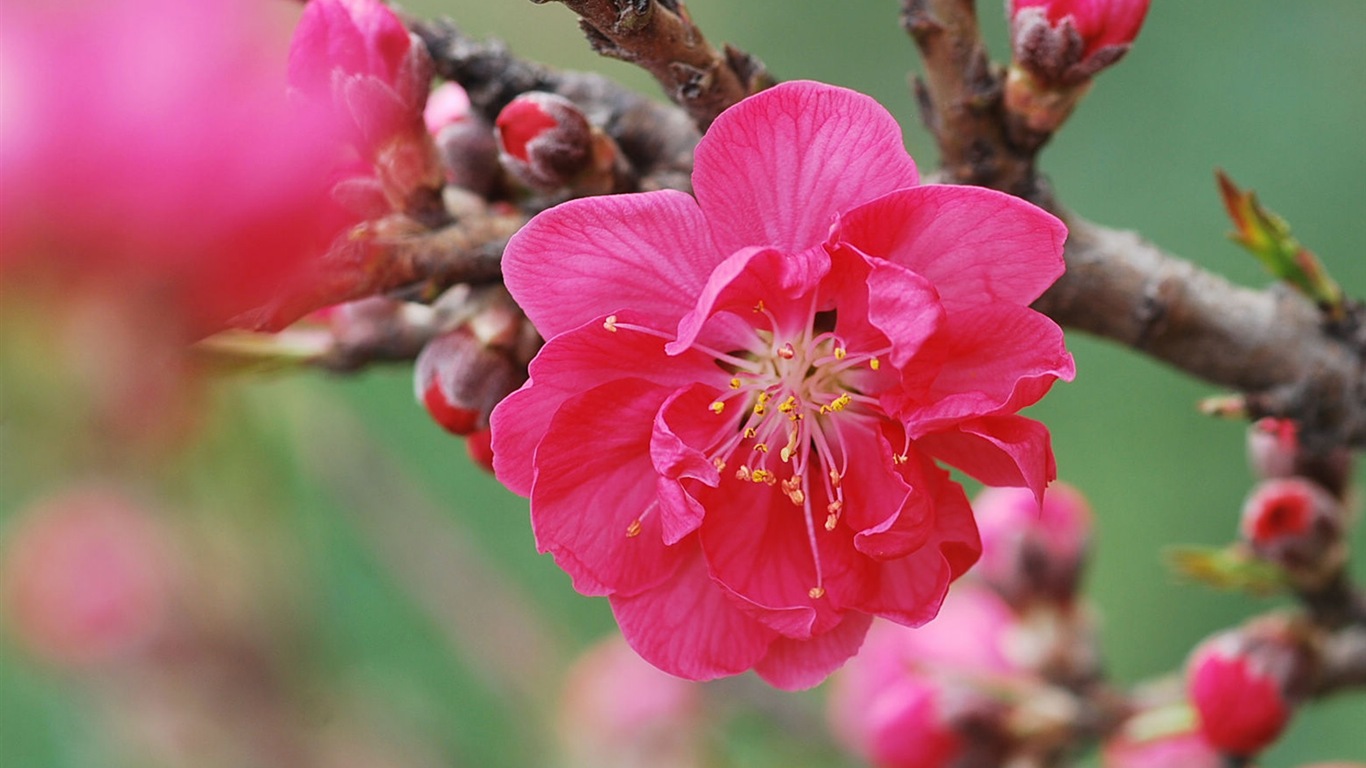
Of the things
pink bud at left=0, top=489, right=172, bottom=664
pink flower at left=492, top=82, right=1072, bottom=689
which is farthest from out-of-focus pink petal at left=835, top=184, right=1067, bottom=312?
pink bud at left=0, top=489, right=172, bottom=664

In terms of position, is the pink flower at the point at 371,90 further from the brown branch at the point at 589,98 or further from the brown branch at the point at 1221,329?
the brown branch at the point at 1221,329

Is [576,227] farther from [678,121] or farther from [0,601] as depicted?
[0,601]

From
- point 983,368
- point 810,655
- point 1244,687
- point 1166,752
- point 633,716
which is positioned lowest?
point 633,716

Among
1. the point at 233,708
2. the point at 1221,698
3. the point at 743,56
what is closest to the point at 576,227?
the point at 743,56

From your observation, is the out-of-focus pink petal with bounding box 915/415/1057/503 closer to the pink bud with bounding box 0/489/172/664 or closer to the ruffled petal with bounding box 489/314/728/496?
the ruffled petal with bounding box 489/314/728/496

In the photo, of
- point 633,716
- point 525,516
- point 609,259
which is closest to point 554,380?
point 609,259

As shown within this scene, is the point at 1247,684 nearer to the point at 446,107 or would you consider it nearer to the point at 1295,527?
the point at 1295,527

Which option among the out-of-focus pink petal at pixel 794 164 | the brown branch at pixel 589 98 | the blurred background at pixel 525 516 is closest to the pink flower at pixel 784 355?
the out-of-focus pink petal at pixel 794 164
